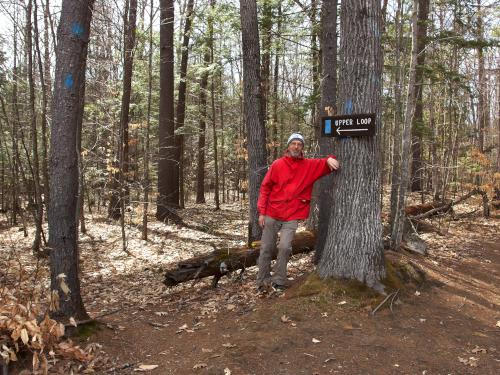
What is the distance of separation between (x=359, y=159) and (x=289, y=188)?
1116 millimetres

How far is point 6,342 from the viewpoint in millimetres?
3662

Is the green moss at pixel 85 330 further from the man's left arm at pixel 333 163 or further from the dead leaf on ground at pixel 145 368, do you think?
the man's left arm at pixel 333 163

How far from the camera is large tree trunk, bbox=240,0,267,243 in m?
7.95

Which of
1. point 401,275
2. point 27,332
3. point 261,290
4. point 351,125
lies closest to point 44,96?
point 261,290

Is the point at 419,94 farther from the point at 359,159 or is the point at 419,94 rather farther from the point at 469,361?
the point at 469,361

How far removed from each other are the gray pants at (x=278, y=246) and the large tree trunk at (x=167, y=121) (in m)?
7.50

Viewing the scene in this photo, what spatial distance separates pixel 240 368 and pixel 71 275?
7.56ft

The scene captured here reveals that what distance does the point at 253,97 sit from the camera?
8.02 m

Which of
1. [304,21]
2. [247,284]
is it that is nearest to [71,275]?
[247,284]

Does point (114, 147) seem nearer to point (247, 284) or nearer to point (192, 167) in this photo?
point (247, 284)

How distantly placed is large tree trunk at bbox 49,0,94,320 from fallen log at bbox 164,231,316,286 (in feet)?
6.67

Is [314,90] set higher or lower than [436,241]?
higher

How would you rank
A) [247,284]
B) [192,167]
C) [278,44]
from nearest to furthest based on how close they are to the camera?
1. [247,284]
2. [278,44]
3. [192,167]

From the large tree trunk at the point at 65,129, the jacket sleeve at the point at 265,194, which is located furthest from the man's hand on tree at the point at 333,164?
the large tree trunk at the point at 65,129
